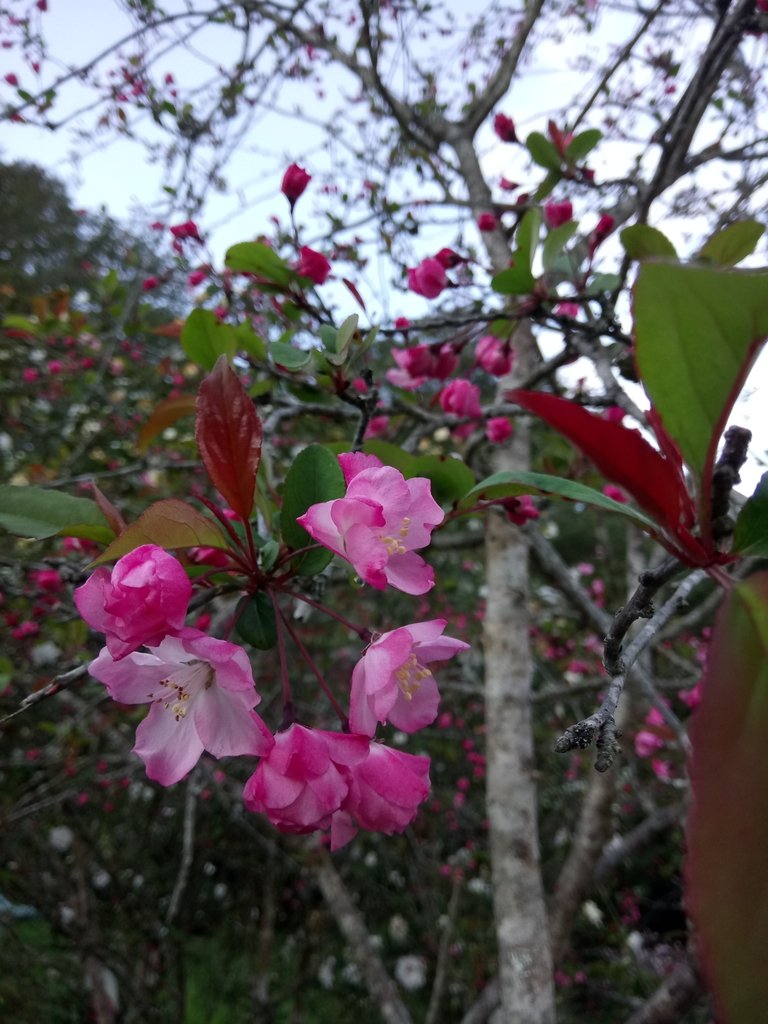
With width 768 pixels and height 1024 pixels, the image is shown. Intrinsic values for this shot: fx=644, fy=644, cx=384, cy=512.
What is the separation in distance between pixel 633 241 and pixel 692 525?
1.12 feet

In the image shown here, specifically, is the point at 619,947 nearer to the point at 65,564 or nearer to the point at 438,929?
the point at 438,929

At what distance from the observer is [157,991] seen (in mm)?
2348

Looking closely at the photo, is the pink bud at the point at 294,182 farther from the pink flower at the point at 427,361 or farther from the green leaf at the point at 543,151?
the green leaf at the point at 543,151

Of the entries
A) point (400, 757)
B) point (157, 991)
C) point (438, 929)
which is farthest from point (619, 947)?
point (400, 757)

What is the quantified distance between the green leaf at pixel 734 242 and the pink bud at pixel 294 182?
569mm

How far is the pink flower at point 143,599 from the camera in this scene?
0.39 metres

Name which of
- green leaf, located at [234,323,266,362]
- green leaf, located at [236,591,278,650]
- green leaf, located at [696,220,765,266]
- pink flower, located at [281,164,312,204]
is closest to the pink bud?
pink flower, located at [281,164,312,204]

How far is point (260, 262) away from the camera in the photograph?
0.88 metres

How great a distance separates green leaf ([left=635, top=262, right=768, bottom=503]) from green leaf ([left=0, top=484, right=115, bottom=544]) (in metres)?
0.43

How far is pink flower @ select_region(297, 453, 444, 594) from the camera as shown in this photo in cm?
44

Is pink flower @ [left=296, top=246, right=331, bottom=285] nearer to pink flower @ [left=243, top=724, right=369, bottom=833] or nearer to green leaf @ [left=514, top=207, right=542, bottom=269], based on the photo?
green leaf @ [left=514, top=207, right=542, bottom=269]

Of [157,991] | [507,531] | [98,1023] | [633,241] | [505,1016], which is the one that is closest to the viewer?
[633,241]

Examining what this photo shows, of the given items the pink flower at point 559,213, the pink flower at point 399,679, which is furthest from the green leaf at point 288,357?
the pink flower at point 559,213

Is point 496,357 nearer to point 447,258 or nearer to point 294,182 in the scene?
point 447,258
